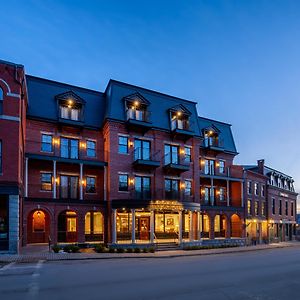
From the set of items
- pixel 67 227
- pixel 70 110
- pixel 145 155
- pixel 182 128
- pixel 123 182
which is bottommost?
pixel 67 227

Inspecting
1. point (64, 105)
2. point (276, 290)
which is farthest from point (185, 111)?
point (276, 290)

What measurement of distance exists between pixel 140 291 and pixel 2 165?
50.5 feet

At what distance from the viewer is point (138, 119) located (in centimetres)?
3409

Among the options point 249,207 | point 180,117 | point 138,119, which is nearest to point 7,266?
point 138,119

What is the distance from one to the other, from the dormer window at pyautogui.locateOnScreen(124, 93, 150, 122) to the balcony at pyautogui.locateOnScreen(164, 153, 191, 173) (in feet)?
15.0

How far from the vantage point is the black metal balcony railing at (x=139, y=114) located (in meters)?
33.5

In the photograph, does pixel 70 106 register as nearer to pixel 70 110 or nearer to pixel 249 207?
pixel 70 110

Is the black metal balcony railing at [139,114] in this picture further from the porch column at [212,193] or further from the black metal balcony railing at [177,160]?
the porch column at [212,193]

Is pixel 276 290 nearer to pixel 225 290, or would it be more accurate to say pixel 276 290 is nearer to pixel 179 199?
pixel 225 290

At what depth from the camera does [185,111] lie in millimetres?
36906

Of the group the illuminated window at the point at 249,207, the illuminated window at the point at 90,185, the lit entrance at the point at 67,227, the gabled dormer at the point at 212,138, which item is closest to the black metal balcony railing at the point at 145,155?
the illuminated window at the point at 90,185

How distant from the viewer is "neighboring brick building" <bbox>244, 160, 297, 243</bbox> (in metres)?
45.6

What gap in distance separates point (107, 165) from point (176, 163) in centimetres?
740

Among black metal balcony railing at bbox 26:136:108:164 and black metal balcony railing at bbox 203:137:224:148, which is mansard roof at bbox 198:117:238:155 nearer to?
black metal balcony railing at bbox 203:137:224:148
